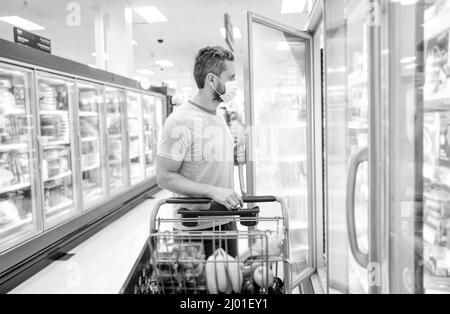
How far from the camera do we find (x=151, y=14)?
8297mm

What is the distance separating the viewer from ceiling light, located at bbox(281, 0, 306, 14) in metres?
7.75

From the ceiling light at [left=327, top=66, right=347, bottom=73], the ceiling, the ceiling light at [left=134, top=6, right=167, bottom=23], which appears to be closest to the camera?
the ceiling light at [left=327, top=66, right=347, bottom=73]

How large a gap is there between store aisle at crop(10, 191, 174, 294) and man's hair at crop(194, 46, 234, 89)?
211 cm

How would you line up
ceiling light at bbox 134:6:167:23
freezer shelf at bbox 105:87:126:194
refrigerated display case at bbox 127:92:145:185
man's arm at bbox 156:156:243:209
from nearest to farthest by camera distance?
man's arm at bbox 156:156:243:209 < freezer shelf at bbox 105:87:126:194 < refrigerated display case at bbox 127:92:145:185 < ceiling light at bbox 134:6:167:23

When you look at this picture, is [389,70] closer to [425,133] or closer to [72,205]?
[425,133]

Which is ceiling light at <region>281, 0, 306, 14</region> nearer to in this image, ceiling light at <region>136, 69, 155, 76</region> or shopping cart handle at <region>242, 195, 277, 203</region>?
shopping cart handle at <region>242, 195, 277, 203</region>

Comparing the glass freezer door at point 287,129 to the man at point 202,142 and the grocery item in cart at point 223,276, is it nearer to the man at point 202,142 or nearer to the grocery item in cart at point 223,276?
the man at point 202,142

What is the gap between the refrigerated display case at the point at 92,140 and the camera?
5500mm

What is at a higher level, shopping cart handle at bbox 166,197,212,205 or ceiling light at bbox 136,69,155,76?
ceiling light at bbox 136,69,155,76

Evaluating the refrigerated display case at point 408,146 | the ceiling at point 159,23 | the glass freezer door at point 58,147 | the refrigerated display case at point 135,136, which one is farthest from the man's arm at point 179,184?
the refrigerated display case at point 135,136

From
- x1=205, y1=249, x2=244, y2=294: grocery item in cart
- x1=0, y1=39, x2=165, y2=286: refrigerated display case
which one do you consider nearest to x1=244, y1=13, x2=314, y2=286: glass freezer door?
x1=205, y1=249, x2=244, y2=294: grocery item in cart

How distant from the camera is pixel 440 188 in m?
1.50

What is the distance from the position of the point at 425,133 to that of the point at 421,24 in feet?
1.50

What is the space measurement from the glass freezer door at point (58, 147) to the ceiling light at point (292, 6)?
5064 mm
